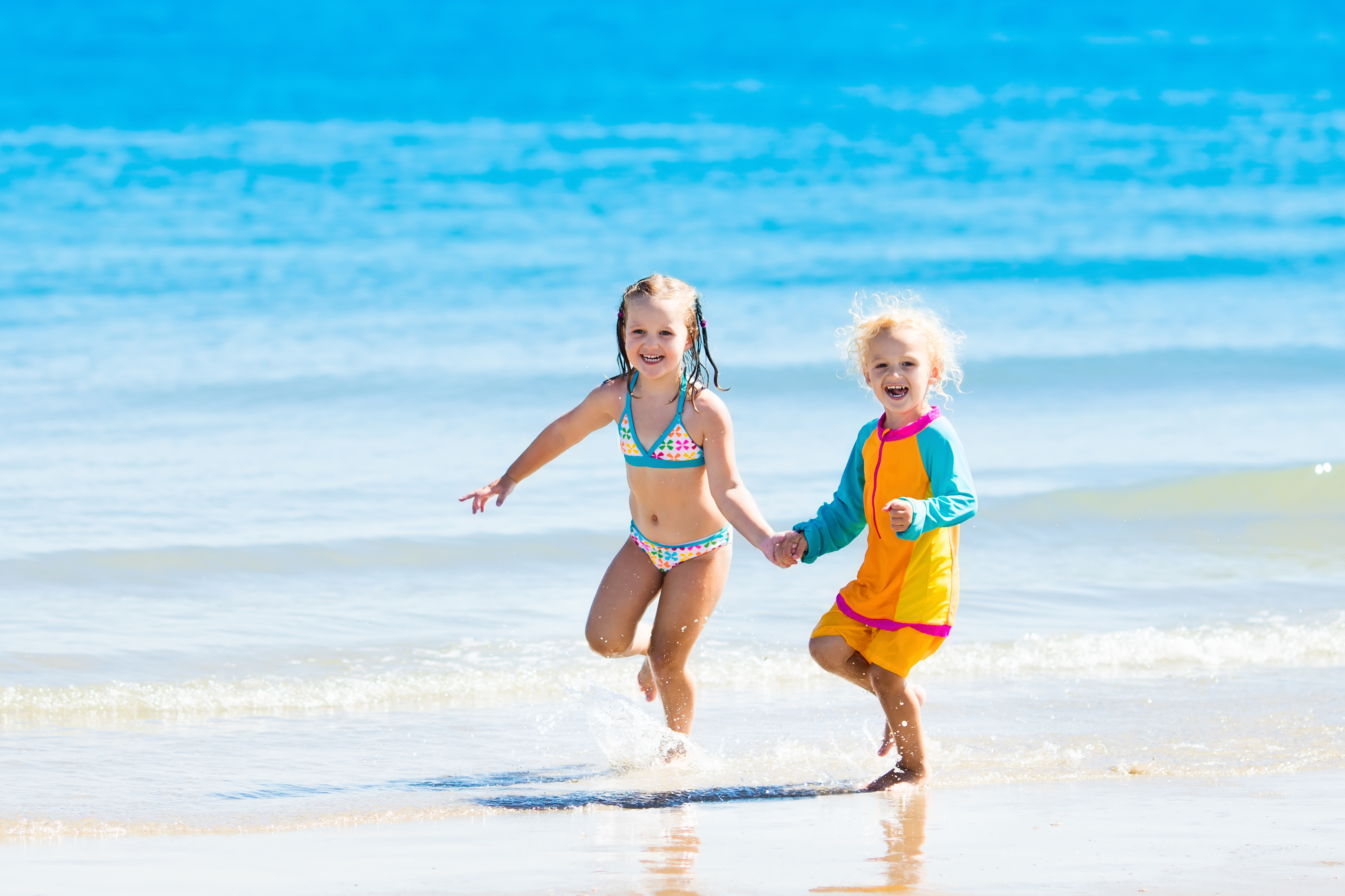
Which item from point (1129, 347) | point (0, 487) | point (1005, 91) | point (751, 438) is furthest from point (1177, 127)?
point (0, 487)

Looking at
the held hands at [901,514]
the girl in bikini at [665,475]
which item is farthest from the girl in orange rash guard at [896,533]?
the girl in bikini at [665,475]

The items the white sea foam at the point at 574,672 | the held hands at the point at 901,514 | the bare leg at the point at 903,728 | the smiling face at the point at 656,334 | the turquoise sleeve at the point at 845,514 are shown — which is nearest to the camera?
the held hands at the point at 901,514

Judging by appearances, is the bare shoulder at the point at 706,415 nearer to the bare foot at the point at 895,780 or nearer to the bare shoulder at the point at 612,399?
the bare shoulder at the point at 612,399

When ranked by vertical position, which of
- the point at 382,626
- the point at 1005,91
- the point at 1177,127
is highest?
the point at 1005,91

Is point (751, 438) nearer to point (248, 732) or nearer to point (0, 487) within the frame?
point (0, 487)

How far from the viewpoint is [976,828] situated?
3928mm

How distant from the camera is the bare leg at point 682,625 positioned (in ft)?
16.4

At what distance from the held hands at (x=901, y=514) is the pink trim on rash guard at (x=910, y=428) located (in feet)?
1.04

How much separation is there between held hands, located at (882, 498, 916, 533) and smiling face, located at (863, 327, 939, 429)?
370mm

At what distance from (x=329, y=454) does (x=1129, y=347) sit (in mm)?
7901

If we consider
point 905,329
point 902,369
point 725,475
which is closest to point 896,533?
point 902,369

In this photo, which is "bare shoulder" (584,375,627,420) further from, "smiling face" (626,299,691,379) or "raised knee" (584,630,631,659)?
"raised knee" (584,630,631,659)

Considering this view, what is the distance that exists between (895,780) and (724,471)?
1059 millimetres

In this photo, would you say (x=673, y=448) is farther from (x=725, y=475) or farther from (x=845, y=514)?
(x=845, y=514)
